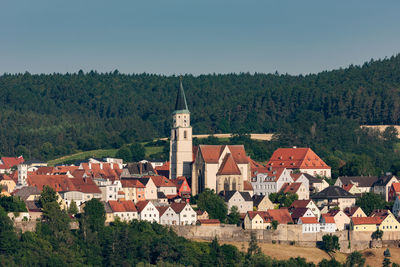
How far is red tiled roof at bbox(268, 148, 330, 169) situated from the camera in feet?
342

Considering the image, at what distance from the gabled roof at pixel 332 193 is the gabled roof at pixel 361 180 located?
7477mm

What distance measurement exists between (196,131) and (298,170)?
46934 millimetres

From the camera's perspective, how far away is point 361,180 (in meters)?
101

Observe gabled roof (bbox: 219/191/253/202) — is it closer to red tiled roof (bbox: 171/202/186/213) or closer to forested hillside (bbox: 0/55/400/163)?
red tiled roof (bbox: 171/202/186/213)

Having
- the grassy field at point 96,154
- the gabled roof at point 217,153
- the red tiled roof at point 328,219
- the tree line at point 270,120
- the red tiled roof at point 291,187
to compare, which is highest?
the tree line at point 270,120

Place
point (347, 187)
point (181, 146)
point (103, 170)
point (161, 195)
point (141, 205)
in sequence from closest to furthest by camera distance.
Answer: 1. point (141, 205)
2. point (161, 195)
3. point (181, 146)
4. point (103, 170)
5. point (347, 187)

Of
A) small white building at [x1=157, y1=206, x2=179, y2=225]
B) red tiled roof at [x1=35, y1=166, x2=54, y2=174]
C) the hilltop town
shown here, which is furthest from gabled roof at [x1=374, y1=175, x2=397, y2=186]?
red tiled roof at [x1=35, y1=166, x2=54, y2=174]

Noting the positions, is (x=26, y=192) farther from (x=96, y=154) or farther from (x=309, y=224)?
(x=96, y=154)

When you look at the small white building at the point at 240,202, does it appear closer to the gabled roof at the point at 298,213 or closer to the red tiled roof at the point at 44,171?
the gabled roof at the point at 298,213

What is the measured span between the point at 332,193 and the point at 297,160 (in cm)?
1244

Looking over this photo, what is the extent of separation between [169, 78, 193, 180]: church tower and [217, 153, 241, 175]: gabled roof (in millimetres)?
4708

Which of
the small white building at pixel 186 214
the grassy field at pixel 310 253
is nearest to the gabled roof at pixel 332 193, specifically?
the grassy field at pixel 310 253

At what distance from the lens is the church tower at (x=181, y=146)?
320 ft

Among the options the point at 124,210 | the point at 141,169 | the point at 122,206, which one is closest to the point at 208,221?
the point at 124,210
